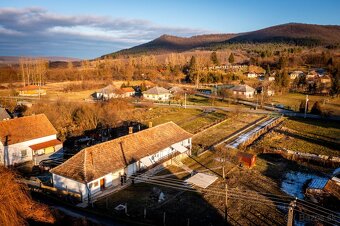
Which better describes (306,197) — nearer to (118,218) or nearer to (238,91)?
(118,218)

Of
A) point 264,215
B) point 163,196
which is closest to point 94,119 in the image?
point 163,196

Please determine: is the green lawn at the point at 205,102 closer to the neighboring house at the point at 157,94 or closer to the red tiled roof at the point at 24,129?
the neighboring house at the point at 157,94

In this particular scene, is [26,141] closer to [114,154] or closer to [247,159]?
[114,154]

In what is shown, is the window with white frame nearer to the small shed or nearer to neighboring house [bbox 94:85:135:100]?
the small shed

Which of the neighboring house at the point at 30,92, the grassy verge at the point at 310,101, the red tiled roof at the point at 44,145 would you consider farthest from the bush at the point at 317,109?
the neighboring house at the point at 30,92

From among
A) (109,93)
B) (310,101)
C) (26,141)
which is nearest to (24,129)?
(26,141)

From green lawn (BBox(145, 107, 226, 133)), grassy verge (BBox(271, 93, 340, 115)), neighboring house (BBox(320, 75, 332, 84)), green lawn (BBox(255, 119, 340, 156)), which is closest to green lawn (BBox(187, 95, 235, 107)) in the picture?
green lawn (BBox(145, 107, 226, 133))

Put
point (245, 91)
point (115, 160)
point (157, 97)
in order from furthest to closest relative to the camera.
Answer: point (245, 91) < point (157, 97) < point (115, 160)
